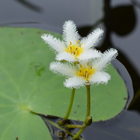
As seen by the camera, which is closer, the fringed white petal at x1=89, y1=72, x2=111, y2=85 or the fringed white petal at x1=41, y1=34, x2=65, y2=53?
the fringed white petal at x1=89, y1=72, x2=111, y2=85

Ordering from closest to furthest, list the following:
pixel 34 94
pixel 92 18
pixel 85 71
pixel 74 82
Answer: pixel 74 82 < pixel 85 71 < pixel 34 94 < pixel 92 18

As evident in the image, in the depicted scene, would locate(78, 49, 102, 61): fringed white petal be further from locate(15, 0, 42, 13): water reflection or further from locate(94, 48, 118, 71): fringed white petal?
locate(15, 0, 42, 13): water reflection

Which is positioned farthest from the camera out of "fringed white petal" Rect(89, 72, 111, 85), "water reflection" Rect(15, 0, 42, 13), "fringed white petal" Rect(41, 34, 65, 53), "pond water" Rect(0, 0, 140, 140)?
"water reflection" Rect(15, 0, 42, 13)

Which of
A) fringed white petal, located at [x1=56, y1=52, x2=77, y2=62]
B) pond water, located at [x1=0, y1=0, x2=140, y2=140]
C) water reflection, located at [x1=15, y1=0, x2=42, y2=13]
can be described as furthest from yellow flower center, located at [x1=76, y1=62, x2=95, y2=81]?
water reflection, located at [x1=15, y1=0, x2=42, y2=13]

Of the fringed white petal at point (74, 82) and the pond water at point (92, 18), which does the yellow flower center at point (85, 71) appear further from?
the pond water at point (92, 18)

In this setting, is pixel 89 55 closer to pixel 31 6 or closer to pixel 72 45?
pixel 72 45

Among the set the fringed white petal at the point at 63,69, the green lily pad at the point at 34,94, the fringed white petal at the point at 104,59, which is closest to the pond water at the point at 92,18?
the green lily pad at the point at 34,94

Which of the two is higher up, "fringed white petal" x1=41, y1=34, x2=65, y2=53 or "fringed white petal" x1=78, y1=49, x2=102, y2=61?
"fringed white petal" x1=41, y1=34, x2=65, y2=53

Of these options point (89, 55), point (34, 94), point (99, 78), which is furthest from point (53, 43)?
point (34, 94)
